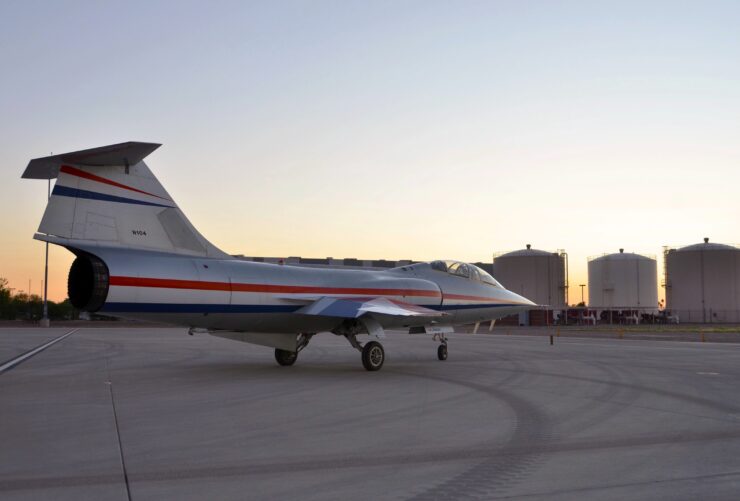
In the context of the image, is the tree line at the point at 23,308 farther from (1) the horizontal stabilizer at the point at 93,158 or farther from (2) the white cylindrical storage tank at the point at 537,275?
(1) the horizontal stabilizer at the point at 93,158

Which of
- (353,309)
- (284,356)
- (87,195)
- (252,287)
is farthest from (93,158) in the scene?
(284,356)

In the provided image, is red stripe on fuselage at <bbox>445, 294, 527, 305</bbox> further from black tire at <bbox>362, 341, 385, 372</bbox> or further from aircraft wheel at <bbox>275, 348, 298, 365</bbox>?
aircraft wheel at <bbox>275, 348, 298, 365</bbox>

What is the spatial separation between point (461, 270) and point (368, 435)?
1358 cm

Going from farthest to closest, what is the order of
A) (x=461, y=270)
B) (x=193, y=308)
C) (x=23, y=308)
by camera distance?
(x=23, y=308) < (x=461, y=270) < (x=193, y=308)

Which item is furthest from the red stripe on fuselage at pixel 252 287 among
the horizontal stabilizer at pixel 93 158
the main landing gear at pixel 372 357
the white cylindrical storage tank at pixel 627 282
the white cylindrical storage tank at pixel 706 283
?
the white cylindrical storage tank at pixel 706 283

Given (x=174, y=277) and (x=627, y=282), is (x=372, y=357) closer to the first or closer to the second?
(x=174, y=277)

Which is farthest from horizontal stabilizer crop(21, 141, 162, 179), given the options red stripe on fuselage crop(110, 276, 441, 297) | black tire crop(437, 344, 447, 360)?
black tire crop(437, 344, 447, 360)

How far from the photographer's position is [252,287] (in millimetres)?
15383

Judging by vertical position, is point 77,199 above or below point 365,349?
above

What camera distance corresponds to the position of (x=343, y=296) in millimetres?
17469

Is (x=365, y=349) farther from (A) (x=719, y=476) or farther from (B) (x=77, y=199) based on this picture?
(A) (x=719, y=476)

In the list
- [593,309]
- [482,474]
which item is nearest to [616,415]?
[482,474]

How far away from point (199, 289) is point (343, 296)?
437cm

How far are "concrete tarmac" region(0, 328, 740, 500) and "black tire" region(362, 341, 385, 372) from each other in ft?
2.20
